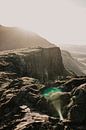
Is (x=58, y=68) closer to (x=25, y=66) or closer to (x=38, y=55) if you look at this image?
(x=38, y=55)

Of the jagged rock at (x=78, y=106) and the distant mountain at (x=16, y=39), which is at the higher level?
the distant mountain at (x=16, y=39)

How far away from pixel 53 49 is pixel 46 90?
5289 centimetres

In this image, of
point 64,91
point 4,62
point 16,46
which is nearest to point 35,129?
point 64,91

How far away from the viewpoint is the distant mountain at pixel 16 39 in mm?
150000

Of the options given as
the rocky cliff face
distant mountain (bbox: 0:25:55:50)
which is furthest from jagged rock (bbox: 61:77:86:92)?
distant mountain (bbox: 0:25:55:50)

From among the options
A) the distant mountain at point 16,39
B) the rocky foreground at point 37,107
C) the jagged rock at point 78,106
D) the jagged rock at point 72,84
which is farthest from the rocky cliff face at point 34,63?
the distant mountain at point 16,39

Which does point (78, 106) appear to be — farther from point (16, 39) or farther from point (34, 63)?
point (16, 39)

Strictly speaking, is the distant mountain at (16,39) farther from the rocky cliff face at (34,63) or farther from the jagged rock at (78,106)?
the jagged rock at (78,106)

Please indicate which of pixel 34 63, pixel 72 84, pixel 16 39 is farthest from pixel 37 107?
pixel 16 39

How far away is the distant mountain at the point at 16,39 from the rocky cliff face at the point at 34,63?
41.9 m

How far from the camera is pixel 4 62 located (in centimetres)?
7619

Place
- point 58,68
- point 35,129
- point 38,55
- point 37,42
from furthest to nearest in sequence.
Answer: point 37,42 → point 58,68 → point 38,55 → point 35,129

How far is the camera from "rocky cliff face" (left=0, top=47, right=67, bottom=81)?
7662cm

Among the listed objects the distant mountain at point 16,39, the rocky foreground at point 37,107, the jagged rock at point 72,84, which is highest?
the distant mountain at point 16,39
